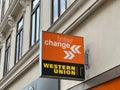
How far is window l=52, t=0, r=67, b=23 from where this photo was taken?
42.7ft

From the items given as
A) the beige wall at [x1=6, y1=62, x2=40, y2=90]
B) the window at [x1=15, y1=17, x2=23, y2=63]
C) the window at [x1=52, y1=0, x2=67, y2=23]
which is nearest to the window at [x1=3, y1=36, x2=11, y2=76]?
the window at [x1=15, y1=17, x2=23, y2=63]

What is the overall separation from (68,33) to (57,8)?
2422 mm

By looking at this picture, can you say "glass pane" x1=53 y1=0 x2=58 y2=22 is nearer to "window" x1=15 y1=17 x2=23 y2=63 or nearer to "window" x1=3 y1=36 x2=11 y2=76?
"window" x1=15 y1=17 x2=23 y2=63

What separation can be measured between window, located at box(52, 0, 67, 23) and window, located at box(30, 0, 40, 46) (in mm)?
1728

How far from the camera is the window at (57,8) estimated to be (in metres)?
13.0

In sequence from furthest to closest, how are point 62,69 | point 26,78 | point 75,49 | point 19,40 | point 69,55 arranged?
point 19,40 → point 26,78 → point 75,49 → point 69,55 → point 62,69

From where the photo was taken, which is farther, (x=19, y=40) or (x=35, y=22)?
(x=19, y=40)

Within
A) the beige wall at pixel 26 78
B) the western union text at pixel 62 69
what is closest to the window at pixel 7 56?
the beige wall at pixel 26 78

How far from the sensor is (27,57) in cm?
1587

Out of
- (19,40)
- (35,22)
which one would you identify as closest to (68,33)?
(35,22)

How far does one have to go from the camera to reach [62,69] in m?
9.56

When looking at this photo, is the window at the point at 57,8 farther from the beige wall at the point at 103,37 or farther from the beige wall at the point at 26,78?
the beige wall at the point at 103,37

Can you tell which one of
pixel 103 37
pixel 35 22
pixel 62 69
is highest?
pixel 35 22

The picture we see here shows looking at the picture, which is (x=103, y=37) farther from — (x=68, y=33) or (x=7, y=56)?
(x=7, y=56)
